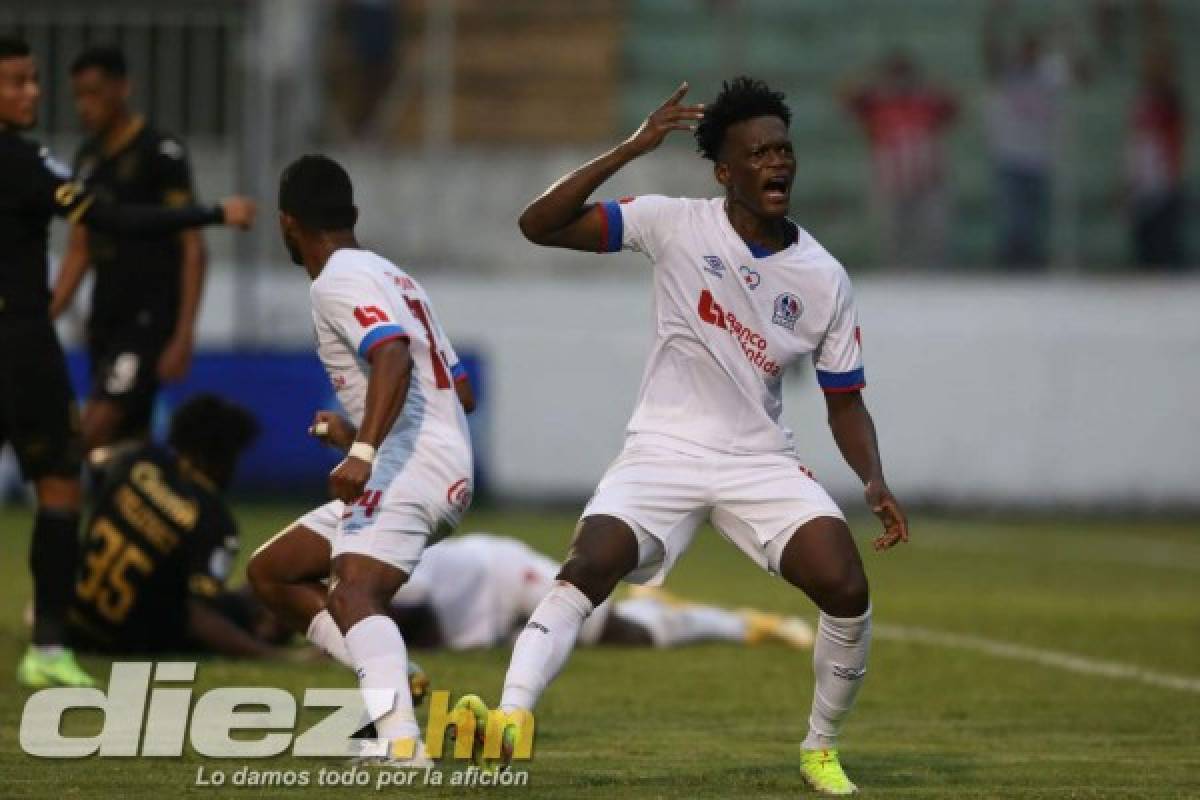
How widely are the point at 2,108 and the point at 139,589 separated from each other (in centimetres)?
216

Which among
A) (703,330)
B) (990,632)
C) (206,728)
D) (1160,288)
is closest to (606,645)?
(990,632)

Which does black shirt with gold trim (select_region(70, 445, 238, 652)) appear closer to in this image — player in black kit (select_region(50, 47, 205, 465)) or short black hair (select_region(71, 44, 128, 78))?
player in black kit (select_region(50, 47, 205, 465))

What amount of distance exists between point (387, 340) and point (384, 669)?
102 centimetres

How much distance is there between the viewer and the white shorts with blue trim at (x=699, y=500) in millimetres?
7426

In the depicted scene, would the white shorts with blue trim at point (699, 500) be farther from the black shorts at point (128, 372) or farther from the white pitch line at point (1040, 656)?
the black shorts at point (128, 372)

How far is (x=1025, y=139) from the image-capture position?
21.5 meters

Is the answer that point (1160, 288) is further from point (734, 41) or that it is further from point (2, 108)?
point (2, 108)

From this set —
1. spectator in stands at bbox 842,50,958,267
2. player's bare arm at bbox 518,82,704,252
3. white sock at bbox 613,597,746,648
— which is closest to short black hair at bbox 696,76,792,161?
player's bare arm at bbox 518,82,704,252

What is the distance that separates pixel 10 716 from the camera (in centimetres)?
866

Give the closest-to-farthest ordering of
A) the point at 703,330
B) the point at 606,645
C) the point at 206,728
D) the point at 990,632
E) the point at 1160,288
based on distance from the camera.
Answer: the point at 703,330, the point at 206,728, the point at 606,645, the point at 990,632, the point at 1160,288

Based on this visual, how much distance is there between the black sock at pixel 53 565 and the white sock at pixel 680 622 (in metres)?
3.02

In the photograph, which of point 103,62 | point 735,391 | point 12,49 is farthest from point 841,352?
point 103,62

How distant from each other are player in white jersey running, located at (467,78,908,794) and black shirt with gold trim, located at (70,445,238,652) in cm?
322

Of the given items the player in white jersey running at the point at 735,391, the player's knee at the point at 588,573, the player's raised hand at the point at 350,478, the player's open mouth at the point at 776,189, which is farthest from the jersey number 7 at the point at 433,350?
the player's open mouth at the point at 776,189
